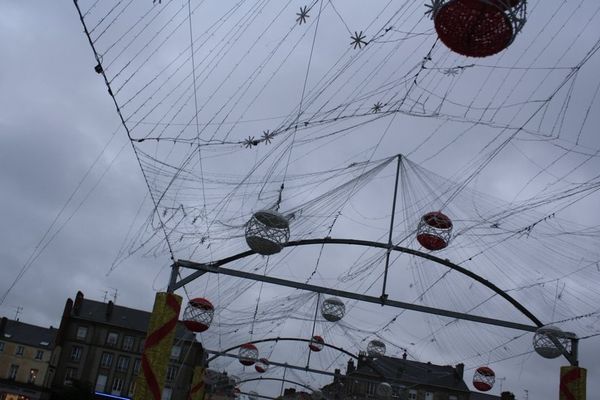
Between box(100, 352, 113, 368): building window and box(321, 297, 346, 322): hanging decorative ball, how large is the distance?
155 feet

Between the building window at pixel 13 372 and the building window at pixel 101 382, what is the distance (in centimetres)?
771

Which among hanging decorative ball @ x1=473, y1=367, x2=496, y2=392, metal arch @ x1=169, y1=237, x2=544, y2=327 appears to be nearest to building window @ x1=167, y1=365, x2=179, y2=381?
hanging decorative ball @ x1=473, y1=367, x2=496, y2=392

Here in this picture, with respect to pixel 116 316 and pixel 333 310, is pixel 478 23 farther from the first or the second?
pixel 116 316

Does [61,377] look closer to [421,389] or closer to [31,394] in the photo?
[31,394]

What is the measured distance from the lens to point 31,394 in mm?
61688

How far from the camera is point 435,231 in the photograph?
46.2 feet

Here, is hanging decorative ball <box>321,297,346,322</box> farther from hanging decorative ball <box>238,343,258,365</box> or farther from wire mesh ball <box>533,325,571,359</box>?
hanging decorative ball <box>238,343,258,365</box>

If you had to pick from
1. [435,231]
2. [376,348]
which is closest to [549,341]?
[435,231]

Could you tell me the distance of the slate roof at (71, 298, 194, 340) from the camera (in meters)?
66.2

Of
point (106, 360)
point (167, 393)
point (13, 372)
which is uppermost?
point (106, 360)

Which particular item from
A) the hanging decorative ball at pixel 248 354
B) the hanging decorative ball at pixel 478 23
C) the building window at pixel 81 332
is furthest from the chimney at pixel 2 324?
the hanging decorative ball at pixel 478 23

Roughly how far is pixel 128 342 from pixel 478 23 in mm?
64789

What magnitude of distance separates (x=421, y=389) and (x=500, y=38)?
218 feet

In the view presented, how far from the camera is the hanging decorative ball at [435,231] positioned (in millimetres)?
14070
